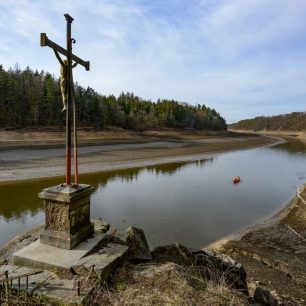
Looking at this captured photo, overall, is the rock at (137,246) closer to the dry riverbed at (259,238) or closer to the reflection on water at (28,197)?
the dry riverbed at (259,238)

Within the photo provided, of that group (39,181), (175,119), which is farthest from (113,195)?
(175,119)

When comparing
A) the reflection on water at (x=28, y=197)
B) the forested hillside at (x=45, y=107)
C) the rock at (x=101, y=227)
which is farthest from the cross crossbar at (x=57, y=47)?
the forested hillside at (x=45, y=107)

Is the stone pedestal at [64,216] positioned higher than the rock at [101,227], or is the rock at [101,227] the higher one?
the stone pedestal at [64,216]

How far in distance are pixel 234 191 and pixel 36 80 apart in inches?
2177

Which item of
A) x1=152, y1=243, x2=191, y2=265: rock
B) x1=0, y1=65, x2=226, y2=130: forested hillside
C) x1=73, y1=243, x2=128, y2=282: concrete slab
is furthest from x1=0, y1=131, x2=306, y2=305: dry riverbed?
x1=0, y1=65, x2=226, y2=130: forested hillside

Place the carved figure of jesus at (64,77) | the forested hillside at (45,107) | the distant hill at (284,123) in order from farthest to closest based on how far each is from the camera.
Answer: the distant hill at (284,123)
the forested hillside at (45,107)
the carved figure of jesus at (64,77)

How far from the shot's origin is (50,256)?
5.31 m

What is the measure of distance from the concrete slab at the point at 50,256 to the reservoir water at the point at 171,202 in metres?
3.90

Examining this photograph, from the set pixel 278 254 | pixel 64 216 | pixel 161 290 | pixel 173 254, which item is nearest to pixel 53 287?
pixel 64 216

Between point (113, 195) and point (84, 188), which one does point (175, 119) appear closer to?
point (113, 195)

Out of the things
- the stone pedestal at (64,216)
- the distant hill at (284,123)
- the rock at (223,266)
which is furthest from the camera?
the distant hill at (284,123)

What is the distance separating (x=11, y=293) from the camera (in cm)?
440

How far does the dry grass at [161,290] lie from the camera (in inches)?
173

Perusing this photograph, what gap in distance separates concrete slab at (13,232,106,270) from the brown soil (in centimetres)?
494
